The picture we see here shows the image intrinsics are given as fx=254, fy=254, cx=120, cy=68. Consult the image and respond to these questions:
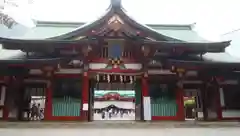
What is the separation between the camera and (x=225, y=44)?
43.5ft

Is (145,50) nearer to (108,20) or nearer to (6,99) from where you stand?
(108,20)

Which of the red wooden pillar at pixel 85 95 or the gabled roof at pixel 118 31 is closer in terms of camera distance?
the red wooden pillar at pixel 85 95

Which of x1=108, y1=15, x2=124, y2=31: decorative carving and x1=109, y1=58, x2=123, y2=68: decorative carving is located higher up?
x1=108, y1=15, x2=124, y2=31: decorative carving

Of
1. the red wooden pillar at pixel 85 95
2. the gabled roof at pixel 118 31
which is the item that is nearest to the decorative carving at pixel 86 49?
the gabled roof at pixel 118 31

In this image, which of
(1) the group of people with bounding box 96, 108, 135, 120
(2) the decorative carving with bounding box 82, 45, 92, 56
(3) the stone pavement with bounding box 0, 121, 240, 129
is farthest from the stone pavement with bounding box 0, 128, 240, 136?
(1) the group of people with bounding box 96, 108, 135, 120

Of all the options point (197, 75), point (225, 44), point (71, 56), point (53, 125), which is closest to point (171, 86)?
point (197, 75)

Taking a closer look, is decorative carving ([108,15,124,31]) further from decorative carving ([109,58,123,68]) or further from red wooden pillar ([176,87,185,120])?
red wooden pillar ([176,87,185,120])

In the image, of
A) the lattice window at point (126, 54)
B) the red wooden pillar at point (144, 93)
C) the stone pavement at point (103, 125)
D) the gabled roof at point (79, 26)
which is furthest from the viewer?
the gabled roof at point (79, 26)

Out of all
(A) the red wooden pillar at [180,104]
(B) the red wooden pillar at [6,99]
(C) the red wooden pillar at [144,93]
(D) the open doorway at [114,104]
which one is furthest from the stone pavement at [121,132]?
(D) the open doorway at [114,104]

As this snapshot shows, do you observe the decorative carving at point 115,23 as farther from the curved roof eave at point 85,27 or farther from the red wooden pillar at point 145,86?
the red wooden pillar at point 145,86

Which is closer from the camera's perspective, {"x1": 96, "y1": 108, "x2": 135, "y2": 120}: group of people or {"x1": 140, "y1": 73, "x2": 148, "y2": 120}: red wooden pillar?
{"x1": 140, "y1": 73, "x2": 148, "y2": 120}: red wooden pillar

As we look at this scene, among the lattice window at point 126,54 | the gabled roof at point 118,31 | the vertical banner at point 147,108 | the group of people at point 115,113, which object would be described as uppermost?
the gabled roof at point 118,31

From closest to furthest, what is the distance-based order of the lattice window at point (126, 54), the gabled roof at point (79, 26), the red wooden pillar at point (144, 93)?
the red wooden pillar at point (144, 93), the lattice window at point (126, 54), the gabled roof at point (79, 26)

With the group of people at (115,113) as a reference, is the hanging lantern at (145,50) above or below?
above
